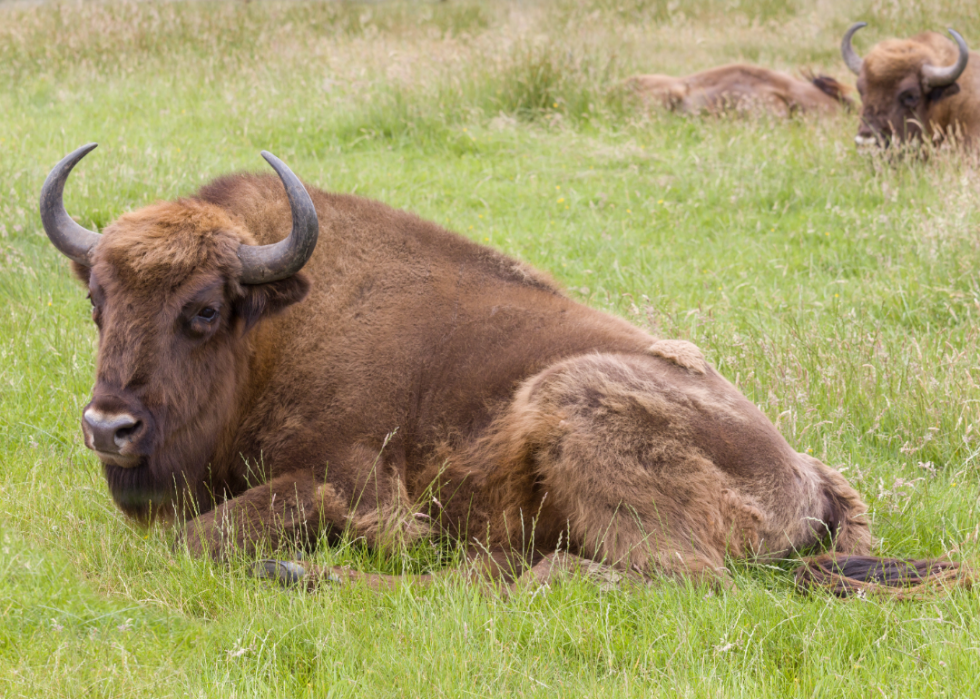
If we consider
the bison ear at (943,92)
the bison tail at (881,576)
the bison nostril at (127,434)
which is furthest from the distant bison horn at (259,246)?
the bison ear at (943,92)

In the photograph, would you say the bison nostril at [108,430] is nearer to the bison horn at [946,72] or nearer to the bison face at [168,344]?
the bison face at [168,344]

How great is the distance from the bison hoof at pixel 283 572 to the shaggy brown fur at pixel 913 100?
9092 mm

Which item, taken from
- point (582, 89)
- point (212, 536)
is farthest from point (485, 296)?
point (582, 89)

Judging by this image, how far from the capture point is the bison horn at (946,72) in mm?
10547

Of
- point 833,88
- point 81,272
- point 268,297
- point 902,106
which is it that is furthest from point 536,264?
point 833,88

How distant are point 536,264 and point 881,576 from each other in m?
4.43

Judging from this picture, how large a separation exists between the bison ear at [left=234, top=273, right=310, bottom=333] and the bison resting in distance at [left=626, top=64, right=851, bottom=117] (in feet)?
28.4

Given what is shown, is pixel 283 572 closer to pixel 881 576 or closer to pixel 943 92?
pixel 881 576

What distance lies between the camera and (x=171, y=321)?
379 centimetres

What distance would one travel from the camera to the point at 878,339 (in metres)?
5.62

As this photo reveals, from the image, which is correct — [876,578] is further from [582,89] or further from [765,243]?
[582,89]

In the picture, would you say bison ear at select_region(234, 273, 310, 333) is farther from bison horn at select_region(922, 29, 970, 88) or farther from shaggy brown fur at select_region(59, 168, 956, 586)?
bison horn at select_region(922, 29, 970, 88)

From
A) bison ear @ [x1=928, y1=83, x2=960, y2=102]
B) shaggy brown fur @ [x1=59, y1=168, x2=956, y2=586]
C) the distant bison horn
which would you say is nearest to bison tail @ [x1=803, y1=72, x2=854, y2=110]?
bison ear @ [x1=928, y1=83, x2=960, y2=102]

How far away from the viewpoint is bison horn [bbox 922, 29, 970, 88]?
1055 cm
